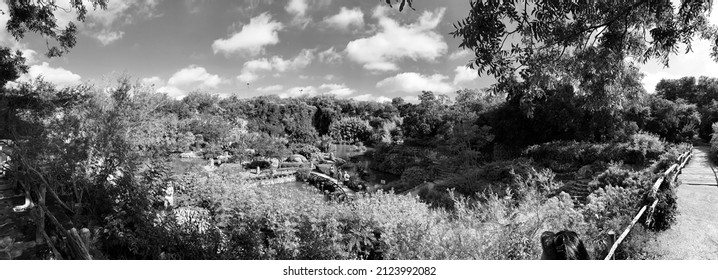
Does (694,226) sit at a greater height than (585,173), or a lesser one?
lesser

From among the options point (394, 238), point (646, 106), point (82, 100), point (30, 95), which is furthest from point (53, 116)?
point (646, 106)

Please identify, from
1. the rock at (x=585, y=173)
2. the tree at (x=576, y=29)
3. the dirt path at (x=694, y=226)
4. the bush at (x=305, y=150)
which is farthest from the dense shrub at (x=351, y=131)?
the tree at (x=576, y=29)

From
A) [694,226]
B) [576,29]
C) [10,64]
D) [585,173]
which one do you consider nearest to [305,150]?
[585,173]

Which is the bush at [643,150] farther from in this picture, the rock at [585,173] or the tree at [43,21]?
the tree at [43,21]

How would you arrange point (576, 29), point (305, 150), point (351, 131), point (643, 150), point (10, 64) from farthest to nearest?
point (351, 131), point (305, 150), point (643, 150), point (10, 64), point (576, 29)

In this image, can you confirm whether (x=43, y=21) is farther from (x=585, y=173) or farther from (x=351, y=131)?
(x=351, y=131)

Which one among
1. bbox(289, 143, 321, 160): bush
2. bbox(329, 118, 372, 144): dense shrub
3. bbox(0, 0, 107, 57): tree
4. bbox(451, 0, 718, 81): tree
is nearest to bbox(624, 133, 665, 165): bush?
bbox(451, 0, 718, 81): tree

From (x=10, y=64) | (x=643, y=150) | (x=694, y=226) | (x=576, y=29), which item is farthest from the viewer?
(x=643, y=150)

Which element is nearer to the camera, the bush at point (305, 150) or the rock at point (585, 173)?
the rock at point (585, 173)

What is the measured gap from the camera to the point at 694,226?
18.4 ft

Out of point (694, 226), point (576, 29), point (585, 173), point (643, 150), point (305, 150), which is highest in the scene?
point (576, 29)

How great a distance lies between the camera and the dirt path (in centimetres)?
461

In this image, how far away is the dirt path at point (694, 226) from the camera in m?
4.61
